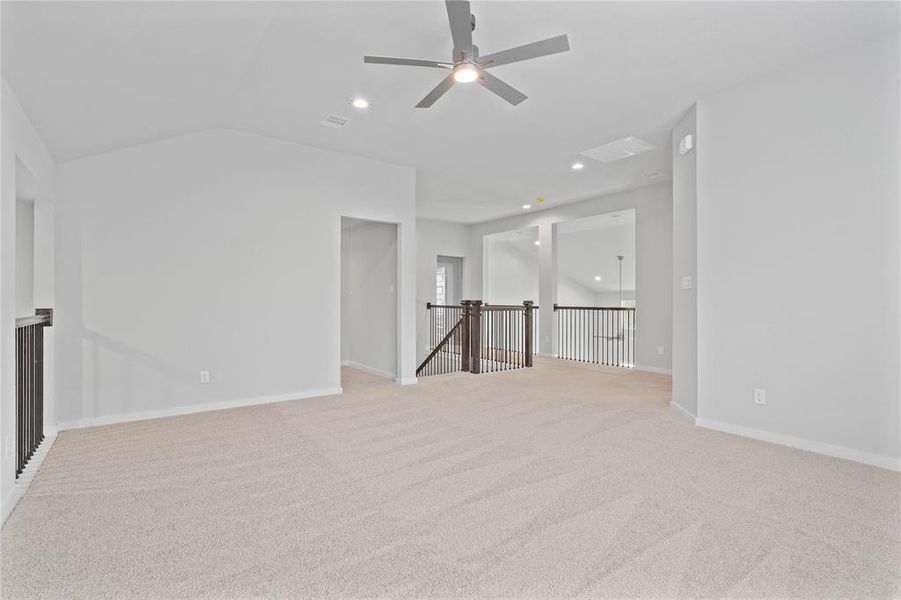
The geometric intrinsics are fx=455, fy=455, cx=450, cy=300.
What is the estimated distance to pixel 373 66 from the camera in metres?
3.25

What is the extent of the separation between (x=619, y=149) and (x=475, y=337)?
3.18 metres

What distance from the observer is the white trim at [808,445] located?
2930 mm

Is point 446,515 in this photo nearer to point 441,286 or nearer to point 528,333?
point 528,333

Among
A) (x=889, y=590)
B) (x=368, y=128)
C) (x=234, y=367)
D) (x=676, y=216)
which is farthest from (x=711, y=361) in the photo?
(x=234, y=367)

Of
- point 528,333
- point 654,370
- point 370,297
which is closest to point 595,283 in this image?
point 528,333

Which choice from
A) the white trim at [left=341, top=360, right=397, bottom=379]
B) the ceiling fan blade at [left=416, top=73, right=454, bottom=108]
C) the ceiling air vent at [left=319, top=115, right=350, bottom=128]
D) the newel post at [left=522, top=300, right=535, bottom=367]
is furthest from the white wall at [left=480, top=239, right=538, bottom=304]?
the ceiling fan blade at [left=416, top=73, right=454, bottom=108]

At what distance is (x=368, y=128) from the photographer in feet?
14.6

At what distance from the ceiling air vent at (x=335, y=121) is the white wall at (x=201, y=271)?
759 mm

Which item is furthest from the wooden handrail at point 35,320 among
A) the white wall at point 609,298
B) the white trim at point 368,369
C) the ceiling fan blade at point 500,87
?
the white wall at point 609,298

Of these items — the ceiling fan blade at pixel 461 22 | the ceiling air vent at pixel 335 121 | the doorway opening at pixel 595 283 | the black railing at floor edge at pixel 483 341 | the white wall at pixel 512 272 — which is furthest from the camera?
the white wall at pixel 512 272

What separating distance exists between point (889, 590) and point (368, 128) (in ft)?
15.1

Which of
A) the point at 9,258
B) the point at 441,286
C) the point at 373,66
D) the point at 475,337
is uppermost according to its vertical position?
the point at 373,66

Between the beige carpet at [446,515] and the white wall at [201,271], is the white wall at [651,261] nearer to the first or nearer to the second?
the beige carpet at [446,515]

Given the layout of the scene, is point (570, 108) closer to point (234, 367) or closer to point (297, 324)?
point (297, 324)
